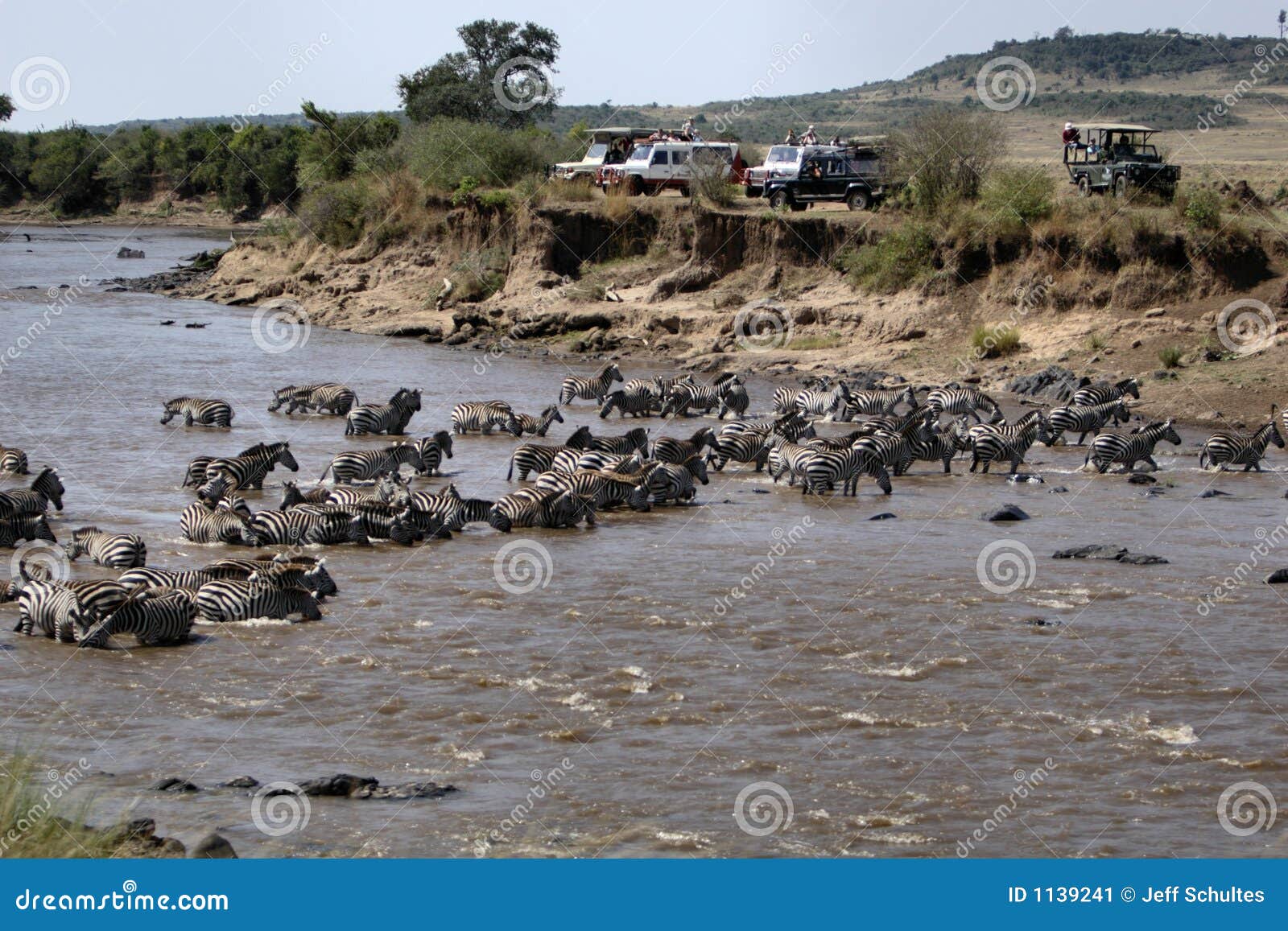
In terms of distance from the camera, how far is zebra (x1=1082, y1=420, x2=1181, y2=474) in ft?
62.5

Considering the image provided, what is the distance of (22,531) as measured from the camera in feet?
46.3

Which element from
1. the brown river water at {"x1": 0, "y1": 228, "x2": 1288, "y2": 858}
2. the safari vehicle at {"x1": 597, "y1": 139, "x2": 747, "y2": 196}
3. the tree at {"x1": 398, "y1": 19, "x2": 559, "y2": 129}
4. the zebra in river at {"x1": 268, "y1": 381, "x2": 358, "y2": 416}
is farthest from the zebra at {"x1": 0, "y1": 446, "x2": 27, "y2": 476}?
the tree at {"x1": 398, "y1": 19, "x2": 559, "y2": 129}

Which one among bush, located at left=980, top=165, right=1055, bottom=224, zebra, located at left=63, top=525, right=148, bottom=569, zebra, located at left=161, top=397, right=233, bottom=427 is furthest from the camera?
bush, located at left=980, top=165, right=1055, bottom=224

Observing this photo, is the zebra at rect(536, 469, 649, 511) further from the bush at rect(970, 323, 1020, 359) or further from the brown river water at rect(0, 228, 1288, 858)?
the bush at rect(970, 323, 1020, 359)

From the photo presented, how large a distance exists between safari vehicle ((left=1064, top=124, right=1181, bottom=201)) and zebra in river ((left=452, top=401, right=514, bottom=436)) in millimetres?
14131

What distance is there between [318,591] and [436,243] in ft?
94.6

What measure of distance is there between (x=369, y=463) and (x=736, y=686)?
8.67 meters

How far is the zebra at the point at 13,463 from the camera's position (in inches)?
679

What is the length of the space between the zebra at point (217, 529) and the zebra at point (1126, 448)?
1099 centimetres

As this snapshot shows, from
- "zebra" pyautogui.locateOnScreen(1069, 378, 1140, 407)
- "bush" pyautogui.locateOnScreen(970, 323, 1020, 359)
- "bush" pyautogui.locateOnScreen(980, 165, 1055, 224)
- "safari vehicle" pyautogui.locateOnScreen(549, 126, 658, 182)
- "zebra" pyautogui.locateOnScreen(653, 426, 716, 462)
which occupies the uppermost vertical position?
"safari vehicle" pyautogui.locateOnScreen(549, 126, 658, 182)

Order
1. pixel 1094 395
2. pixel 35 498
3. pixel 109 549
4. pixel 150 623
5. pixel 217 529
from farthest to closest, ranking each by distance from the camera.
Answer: pixel 1094 395 < pixel 35 498 < pixel 217 529 < pixel 109 549 < pixel 150 623

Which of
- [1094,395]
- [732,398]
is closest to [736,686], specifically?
[732,398]

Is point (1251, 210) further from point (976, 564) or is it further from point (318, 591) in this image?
point (318, 591)

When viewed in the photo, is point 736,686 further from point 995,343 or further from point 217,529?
point 995,343
